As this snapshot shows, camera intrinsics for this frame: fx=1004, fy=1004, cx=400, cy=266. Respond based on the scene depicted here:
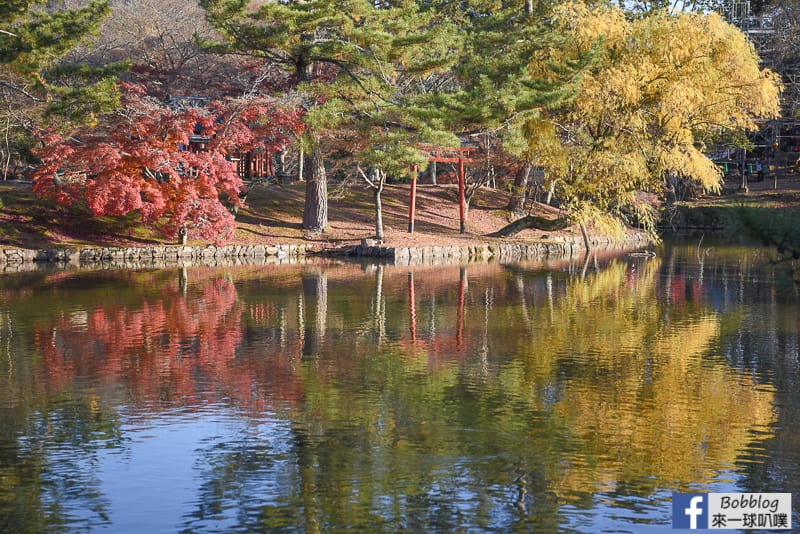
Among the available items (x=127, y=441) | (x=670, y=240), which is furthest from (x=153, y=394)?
(x=670, y=240)

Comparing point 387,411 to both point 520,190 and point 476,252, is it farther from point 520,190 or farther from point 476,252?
point 520,190

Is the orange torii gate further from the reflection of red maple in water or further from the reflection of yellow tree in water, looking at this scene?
the reflection of yellow tree in water

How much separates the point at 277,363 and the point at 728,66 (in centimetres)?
2453

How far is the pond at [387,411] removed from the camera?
7.56m

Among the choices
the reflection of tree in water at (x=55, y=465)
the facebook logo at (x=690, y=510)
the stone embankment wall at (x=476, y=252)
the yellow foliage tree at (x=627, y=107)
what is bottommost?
the facebook logo at (x=690, y=510)

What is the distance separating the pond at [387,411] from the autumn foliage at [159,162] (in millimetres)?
9988

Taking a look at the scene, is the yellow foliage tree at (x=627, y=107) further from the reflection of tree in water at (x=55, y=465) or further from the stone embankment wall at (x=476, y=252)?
the reflection of tree in water at (x=55, y=465)

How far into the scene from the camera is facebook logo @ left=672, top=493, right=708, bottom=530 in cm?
718

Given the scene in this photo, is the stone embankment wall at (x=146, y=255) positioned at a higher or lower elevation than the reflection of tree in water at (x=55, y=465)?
higher

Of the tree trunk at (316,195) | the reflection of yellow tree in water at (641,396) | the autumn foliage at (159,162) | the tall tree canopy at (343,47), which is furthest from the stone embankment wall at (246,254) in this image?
the reflection of yellow tree in water at (641,396)

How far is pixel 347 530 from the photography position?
7062 mm

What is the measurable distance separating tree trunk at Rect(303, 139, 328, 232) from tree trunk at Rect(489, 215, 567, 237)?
5985 millimetres

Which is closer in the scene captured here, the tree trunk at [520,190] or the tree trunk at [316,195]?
the tree trunk at [316,195]

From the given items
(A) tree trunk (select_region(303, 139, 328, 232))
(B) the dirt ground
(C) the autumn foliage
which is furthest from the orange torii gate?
(C) the autumn foliage
